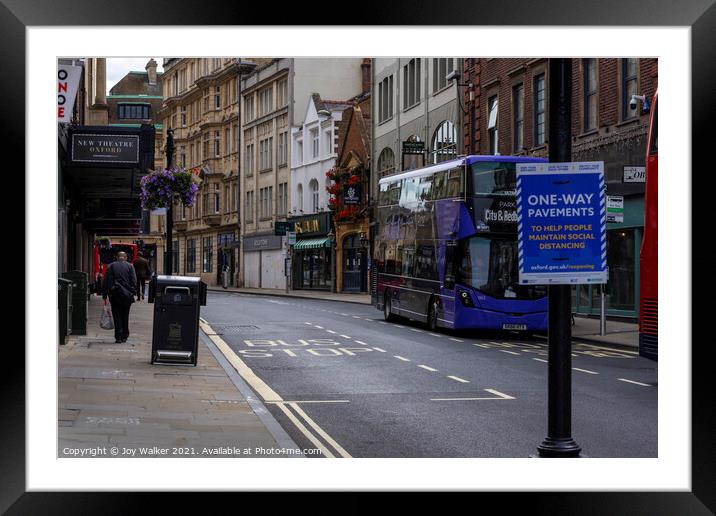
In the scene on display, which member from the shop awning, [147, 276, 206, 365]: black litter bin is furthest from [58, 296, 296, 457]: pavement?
the shop awning

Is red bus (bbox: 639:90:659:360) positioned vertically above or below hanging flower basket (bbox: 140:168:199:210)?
below

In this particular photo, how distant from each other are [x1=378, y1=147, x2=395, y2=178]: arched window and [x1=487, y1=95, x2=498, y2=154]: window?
12.5 metres

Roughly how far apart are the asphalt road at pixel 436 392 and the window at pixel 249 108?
4941cm

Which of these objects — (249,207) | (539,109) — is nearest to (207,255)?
(249,207)

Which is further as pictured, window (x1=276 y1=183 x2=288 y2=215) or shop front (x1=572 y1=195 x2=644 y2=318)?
window (x1=276 y1=183 x2=288 y2=215)

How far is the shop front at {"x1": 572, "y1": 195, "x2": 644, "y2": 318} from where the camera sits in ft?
87.6

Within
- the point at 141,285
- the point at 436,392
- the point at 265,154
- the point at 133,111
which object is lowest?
the point at 436,392

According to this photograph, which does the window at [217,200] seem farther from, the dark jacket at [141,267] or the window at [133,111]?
the dark jacket at [141,267]

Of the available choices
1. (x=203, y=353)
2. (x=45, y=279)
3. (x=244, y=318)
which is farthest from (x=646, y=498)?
(x=244, y=318)

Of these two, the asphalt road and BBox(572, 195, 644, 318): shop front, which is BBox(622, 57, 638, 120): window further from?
the asphalt road

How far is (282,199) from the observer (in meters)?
68.6

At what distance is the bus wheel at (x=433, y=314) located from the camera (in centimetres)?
2475

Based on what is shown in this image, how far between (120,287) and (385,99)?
3331cm

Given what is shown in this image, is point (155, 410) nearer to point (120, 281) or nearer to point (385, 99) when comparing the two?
point (120, 281)
